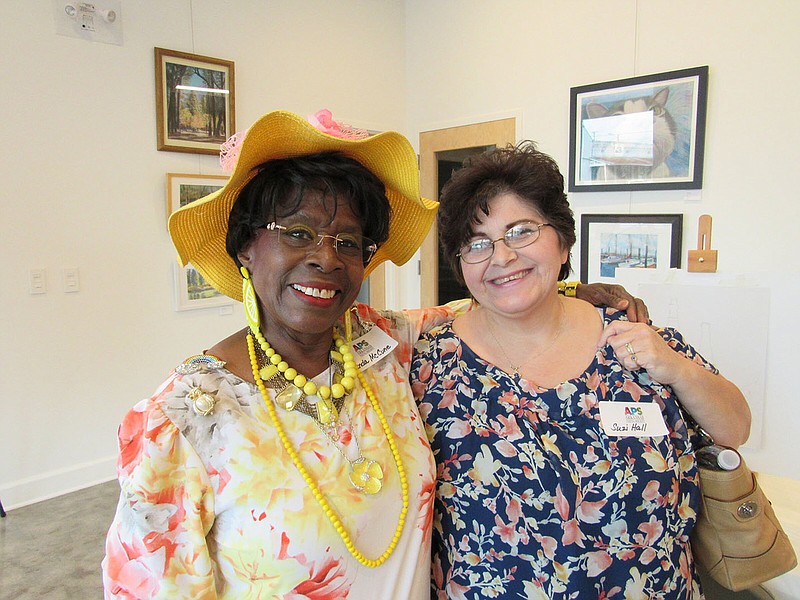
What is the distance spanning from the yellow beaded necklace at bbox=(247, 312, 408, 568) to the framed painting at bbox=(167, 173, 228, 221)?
2.66 metres

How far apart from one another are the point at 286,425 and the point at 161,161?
289 centimetres

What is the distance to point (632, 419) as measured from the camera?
3.93 ft

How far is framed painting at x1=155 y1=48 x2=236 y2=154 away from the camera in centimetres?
336

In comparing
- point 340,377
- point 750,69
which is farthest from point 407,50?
point 340,377

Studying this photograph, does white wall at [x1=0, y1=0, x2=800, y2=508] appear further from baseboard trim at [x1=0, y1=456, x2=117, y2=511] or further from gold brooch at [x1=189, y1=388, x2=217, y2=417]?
gold brooch at [x1=189, y1=388, x2=217, y2=417]

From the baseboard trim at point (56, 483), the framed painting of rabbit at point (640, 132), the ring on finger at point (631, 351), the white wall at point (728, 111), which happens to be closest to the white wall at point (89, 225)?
the baseboard trim at point (56, 483)

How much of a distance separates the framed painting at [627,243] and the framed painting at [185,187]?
7.63ft

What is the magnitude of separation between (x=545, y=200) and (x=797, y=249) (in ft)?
6.96

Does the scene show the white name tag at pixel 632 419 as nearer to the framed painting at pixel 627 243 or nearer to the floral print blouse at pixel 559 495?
the floral print blouse at pixel 559 495

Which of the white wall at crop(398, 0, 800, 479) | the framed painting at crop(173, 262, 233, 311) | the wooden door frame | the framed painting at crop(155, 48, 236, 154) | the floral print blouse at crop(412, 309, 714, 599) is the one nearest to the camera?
the floral print blouse at crop(412, 309, 714, 599)

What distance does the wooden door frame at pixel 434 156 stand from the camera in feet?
13.4

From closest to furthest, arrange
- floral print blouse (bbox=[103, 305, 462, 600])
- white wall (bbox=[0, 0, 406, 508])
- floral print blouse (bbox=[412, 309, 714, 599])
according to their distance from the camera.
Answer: floral print blouse (bbox=[103, 305, 462, 600])
floral print blouse (bbox=[412, 309, 714, 599])
white wall (bbox=[0, 0, 406, 508])

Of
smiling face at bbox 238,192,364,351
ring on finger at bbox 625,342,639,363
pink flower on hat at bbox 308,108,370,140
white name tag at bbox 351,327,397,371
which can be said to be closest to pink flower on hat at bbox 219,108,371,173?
pink flower on hat at bbox 308,108,370,140

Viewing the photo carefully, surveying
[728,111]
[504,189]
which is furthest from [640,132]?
[504,189]
